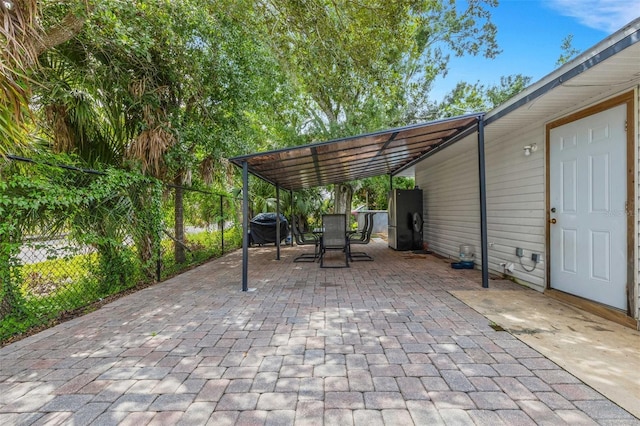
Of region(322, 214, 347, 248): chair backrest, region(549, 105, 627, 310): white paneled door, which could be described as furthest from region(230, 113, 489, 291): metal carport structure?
region(322, 214, 347, 248): chair backrest

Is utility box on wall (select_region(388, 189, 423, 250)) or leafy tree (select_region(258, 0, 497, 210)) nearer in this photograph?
leafy tree (select_region(258, 0, 497, 210))

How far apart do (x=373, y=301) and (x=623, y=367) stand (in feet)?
7.40

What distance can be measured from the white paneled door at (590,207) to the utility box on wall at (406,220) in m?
4.59

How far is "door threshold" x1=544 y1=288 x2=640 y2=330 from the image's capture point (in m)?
2.92

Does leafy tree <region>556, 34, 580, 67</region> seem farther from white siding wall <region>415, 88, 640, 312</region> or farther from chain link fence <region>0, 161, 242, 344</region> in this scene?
chain link fence <region>0, 161, 242, 344</region>

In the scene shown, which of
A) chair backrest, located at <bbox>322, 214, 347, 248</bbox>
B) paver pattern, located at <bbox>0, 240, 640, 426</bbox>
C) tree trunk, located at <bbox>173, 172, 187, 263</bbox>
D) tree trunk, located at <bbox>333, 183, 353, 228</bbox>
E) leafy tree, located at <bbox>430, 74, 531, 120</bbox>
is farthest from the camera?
leafy tree, located at <bbox>430, 74, 531, 120</bbox>

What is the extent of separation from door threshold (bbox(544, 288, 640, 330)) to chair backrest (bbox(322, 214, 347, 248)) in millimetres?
3554

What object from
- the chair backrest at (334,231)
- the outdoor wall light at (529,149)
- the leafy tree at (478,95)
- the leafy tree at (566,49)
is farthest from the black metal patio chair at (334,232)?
the leafy tree at (566,49)

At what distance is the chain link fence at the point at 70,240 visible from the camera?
9.54ft

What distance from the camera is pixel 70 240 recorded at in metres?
3.50

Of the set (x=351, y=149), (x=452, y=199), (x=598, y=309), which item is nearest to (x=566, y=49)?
(x=452, y=199)

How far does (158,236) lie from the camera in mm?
4945

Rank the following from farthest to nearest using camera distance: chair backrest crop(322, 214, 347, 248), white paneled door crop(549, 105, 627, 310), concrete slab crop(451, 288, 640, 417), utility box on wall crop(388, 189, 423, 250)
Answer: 1. utility box on wall crop(388, 189, 423, 250)
2. chair backrest crop(322, 214, 347, 248)
3. white paneled door crop(549, 105, 627, 310)
4. concrete slab crop(451, 288, 640, 417)

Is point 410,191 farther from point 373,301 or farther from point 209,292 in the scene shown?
point 209,292
